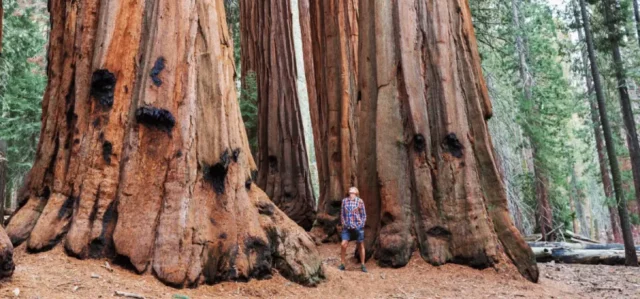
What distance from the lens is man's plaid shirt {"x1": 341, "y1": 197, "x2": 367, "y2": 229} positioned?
6.49 meters

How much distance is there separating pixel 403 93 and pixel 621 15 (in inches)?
302

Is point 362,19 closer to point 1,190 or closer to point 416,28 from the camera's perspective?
point 416,28

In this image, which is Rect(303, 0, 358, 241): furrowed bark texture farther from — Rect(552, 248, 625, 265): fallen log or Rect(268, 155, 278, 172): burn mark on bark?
Rect(552, 248, 625, 265): fallen log

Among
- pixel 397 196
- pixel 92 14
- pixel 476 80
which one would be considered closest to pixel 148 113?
pixel 92 14

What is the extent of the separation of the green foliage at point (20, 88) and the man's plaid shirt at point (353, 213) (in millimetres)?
12026

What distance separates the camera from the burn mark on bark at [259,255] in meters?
4.29

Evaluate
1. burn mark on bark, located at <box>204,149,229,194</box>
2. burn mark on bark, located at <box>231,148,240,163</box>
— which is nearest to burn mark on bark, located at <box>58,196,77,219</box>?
burn mark on bark, located at <box>204,149,229,194</box>

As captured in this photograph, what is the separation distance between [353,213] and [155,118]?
3.29 metres

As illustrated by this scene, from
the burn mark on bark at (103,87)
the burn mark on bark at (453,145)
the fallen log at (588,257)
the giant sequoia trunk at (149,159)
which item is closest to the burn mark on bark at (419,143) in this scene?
the burn mark on bark at (453,145)

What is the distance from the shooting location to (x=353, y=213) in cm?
653

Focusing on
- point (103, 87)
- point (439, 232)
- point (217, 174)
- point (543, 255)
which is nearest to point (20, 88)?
point (103, 87)

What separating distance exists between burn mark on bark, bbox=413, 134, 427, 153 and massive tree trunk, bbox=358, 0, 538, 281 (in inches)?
0.6

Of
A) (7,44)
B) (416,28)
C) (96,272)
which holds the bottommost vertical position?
(96,272)

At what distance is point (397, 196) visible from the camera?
644cm
